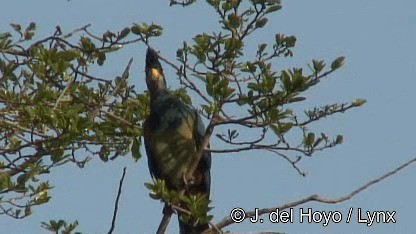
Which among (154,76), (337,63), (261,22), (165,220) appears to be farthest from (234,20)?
(154,76)

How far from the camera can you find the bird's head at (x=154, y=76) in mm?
6322

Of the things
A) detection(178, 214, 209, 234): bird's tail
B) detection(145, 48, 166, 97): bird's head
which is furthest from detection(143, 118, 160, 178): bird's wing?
detection(178, 214, 209, 234): bird's tail

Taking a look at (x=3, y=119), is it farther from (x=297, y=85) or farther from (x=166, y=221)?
(x=297, y=85)

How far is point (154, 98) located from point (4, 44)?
1.23 meters

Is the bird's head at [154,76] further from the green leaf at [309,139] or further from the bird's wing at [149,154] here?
the green leaf at [309,139]

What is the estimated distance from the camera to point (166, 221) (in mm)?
4992

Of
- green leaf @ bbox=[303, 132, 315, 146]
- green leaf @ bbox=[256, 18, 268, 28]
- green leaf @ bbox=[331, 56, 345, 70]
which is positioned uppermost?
green leaf @ bbox=[256, 18, 268, 28]

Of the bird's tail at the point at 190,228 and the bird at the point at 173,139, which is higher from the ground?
the bird at the point at 173,139

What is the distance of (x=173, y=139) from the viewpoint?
248 inches

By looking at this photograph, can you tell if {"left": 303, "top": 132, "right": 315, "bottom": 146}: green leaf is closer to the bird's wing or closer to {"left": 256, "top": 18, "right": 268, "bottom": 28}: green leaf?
Result: {"left": 256, "top": 18, "right": 268, "bottom": 28}: green leaf

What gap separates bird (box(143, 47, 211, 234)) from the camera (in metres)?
6.19

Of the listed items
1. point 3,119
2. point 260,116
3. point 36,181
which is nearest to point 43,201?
point 36,181

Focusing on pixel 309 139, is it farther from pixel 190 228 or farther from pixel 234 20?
pixel 190 228

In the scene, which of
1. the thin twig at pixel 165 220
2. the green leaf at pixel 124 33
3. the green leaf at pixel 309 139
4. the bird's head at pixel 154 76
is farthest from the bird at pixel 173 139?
the green leaf at pixel 309 139
